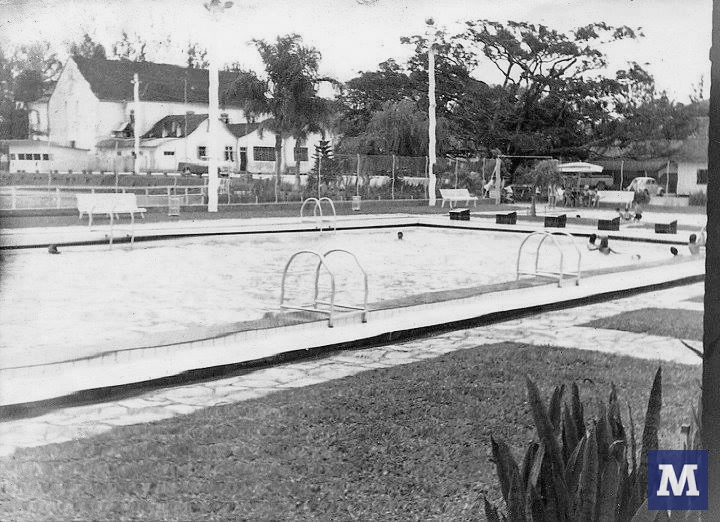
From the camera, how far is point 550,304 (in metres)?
8.45

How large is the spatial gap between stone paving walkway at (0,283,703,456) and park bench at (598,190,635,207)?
16718 millimetres

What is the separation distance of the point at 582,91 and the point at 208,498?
23.3 meters

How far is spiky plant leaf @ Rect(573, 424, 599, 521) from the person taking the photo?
2150 millimetres

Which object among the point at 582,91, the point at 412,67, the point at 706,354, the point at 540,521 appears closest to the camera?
the point at 706,354

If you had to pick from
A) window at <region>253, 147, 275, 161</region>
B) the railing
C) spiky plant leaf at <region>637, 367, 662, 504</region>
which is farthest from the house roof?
spiky plant leaf at <region>637, 367, 662, 504</region>

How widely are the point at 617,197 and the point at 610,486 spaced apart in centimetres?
2548

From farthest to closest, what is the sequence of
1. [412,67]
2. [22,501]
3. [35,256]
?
[412,67] → [35,256] → [22,501]

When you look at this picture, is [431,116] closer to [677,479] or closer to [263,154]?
[263,154]

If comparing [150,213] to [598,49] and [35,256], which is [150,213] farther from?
[598,49]

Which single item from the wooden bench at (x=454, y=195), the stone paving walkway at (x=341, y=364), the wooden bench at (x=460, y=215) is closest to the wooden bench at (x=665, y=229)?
the wooden bench at (x=460, y=215)

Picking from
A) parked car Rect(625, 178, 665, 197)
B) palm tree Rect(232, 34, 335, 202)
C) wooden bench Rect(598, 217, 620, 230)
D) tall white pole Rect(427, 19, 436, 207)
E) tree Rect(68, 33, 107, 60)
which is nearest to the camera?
tree Rect(68, 33, 107, 60)

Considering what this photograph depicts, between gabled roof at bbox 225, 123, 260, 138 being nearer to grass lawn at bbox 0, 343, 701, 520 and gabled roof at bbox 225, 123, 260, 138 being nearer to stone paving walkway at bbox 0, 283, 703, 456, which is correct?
stone paving walkway at bbox 0, 283, 703, 456

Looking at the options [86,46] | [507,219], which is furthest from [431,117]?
[86,46]

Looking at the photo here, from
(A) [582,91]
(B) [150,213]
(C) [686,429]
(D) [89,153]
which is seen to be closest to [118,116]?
(D) [89,153]
